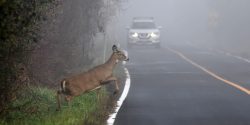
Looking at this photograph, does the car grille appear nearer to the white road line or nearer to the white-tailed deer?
the white road line

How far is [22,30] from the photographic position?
11.4m

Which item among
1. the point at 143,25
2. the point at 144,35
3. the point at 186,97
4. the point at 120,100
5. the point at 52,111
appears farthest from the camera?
the point at 143,25

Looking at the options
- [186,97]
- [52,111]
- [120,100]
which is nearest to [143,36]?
[186,97]

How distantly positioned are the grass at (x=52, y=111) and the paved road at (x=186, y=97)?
0.54 metres

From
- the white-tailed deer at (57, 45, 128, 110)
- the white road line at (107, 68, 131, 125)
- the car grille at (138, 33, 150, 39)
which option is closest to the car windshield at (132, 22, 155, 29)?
the car grille at (138, 33, 150, 39)

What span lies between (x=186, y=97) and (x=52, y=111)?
485 centimetres

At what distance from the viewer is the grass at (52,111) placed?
40.6 feet

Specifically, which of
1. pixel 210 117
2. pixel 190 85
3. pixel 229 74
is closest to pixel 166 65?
pixel 229 74

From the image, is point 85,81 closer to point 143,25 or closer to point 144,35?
point 144,35

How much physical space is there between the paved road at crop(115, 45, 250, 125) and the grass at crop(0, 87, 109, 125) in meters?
0.54

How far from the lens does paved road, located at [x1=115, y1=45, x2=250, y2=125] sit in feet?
44.7

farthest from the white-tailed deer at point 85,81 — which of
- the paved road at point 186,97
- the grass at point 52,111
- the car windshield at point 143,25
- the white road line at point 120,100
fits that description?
the car windshield at point 143,25

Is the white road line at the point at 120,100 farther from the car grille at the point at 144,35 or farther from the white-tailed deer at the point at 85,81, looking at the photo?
the car grille at the point at 144,35

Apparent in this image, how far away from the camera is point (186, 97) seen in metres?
17.6
